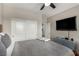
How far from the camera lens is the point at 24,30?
33.6 inches

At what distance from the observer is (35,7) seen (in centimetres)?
83

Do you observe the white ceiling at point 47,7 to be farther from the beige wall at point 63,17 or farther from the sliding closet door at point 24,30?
the sliding closet door at point 24,30

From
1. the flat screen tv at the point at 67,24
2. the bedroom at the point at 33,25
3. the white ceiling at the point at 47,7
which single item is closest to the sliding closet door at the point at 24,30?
the bedroom at the point at 33,25

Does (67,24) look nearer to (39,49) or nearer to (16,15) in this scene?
(39,49)

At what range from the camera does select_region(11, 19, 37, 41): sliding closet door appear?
829 millimetres

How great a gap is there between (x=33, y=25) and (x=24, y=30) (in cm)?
11

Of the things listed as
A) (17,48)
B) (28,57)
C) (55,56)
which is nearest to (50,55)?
(55,56)

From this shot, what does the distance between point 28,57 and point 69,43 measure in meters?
0.44

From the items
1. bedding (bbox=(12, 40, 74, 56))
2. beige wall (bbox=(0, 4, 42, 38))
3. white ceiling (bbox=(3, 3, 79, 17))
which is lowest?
bedding (bbox=(12, 40, 74, 56))

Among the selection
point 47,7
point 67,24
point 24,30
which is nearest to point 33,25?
point 24,30

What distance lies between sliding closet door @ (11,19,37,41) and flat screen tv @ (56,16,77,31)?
257 mm

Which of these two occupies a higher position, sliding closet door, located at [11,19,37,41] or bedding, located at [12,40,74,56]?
sliding closet door, located at [11,19,37,41]

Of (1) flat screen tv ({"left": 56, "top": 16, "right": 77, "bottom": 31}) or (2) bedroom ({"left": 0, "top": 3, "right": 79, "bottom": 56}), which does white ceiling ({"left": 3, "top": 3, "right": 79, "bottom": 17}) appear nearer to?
(2) bedroom ({"left": 0, "top": 3, "right": 79, "bottom": 56})

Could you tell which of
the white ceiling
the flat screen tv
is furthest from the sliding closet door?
the flat screen tv
